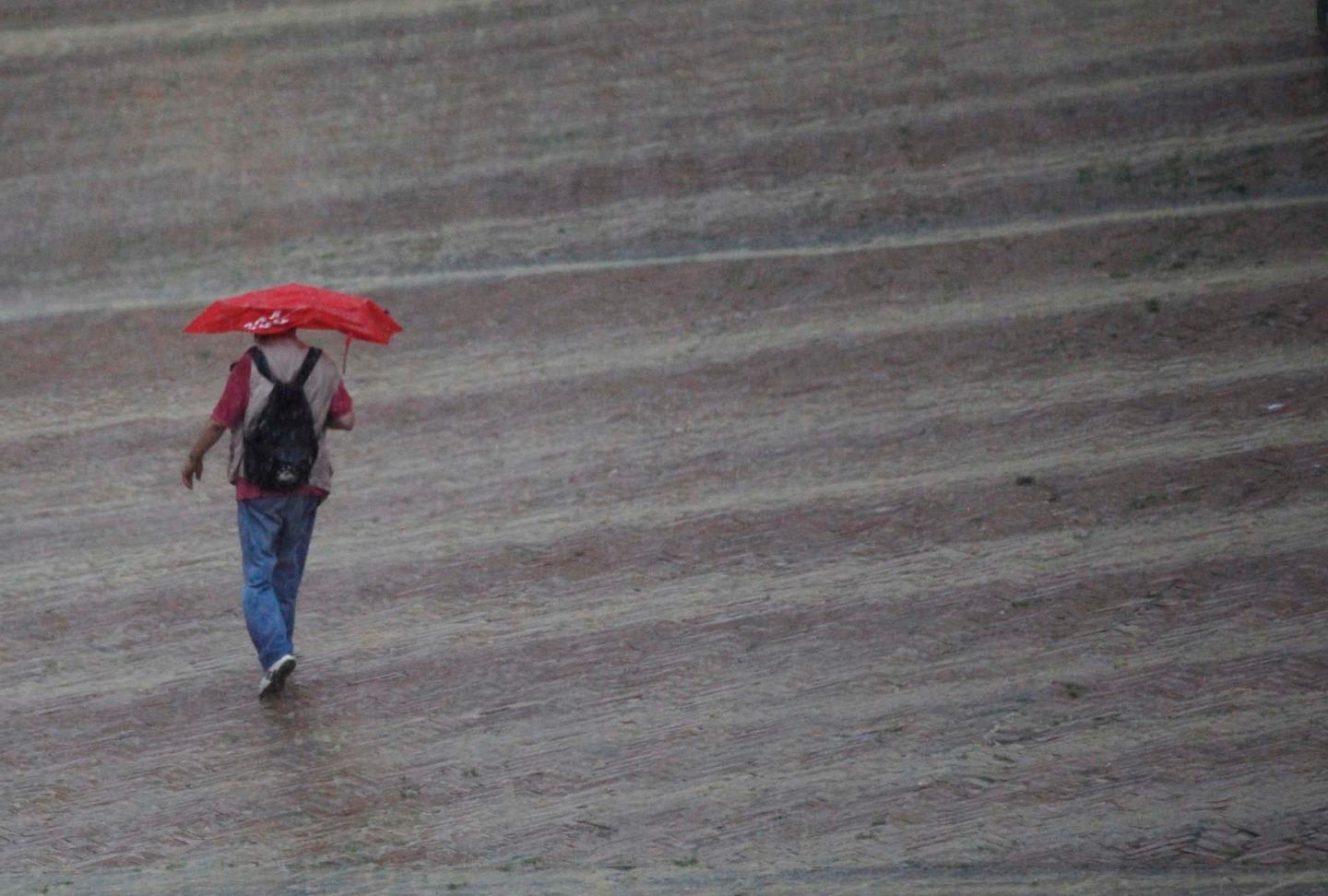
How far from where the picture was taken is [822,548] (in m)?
7.78

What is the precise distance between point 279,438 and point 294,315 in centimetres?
50

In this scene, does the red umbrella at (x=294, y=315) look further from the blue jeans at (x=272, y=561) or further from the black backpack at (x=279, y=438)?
the blue jeans at (x=272, y=561)

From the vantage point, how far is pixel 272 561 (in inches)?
263

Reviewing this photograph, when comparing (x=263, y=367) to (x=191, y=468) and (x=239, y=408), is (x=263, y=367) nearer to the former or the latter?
(x=239, y=408)

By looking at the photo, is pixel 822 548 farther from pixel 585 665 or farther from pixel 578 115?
pixel 578 115

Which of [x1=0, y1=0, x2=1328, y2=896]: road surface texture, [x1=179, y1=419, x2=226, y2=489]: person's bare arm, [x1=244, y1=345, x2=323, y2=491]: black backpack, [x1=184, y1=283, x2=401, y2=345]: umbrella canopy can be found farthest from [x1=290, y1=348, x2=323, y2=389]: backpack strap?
[x1=0, y1=0, x2=1328, y2=896]: road surface texture

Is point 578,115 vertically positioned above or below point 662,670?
above

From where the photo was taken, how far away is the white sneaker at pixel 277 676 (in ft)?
21.8

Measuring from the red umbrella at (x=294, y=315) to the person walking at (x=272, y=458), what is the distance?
0.05m

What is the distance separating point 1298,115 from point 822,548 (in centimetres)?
636

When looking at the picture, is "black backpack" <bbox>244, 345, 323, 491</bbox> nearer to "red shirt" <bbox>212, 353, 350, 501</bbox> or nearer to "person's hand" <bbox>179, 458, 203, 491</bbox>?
"red shirt" <bbox>212, 353, 350, 501</bbox>

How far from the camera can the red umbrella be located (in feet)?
21.4

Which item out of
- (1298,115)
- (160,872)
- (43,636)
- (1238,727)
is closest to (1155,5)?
(1298,115)

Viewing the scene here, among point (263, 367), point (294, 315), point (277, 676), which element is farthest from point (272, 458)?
point (277, 676)
